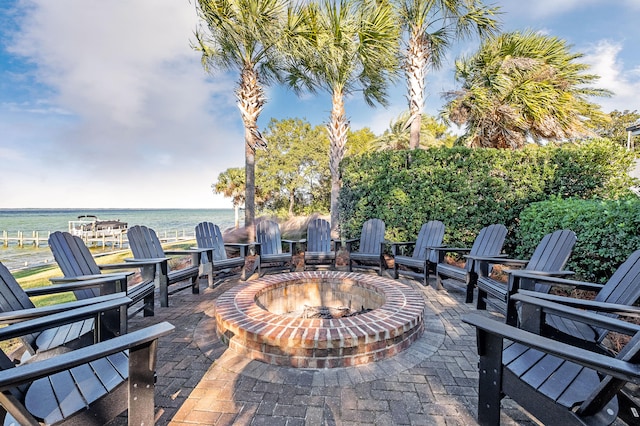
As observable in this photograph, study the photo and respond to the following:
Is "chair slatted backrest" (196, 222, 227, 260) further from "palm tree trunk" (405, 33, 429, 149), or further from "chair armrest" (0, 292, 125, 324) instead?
"palm tree trunk" (405, 33, 429, 149)

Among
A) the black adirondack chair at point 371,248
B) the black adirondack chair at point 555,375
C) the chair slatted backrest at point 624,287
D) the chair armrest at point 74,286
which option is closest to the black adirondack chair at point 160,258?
the chair armrest at point 74,286

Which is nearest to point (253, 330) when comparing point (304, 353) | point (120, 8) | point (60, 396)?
point (304, 353)

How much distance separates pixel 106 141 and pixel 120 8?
12.7 meters

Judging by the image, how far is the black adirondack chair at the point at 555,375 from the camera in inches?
39.0

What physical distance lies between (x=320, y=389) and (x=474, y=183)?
5.04m

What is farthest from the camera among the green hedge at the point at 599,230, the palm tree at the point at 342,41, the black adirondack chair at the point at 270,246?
the palm tree at the point at 342,41

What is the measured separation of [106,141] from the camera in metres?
15.2

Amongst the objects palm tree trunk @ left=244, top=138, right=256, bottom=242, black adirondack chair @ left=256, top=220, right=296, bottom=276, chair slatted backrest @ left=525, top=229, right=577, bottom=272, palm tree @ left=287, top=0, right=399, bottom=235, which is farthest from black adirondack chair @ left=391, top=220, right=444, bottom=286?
palm tree trunk @ left=244, top=138, right=256, bottom=242

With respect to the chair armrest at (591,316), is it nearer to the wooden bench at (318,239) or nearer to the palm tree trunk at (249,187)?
the wooden bench at (318,239)

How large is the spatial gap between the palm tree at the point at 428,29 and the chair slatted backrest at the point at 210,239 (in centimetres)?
490

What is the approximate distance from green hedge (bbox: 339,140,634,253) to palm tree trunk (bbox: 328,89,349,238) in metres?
0.99

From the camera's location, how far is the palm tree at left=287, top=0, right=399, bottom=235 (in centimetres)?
583

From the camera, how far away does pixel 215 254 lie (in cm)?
463

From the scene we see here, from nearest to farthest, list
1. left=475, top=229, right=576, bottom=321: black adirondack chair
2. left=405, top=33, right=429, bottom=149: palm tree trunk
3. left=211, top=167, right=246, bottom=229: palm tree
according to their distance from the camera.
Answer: left=475, top=229, right=576, bottom=321: black adirondack chair
left=405, top=33, right=429, bottom=149: palm tree trunk
left=211, top=167, right=246, bottom=229: palm tree
